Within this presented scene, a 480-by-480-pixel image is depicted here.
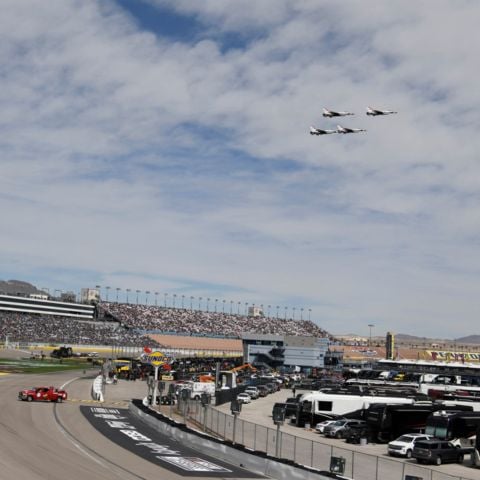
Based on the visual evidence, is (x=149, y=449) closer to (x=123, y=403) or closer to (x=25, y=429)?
(x=25, y=429)

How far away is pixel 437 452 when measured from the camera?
35.0m

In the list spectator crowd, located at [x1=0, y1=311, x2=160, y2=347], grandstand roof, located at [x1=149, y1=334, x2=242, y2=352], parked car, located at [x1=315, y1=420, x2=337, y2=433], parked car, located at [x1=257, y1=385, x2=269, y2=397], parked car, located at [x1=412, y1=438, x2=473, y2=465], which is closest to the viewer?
parked car, located at [x1=412, y1=438, x2=473, y2=465]

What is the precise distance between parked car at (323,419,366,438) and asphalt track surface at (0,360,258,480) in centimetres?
1149

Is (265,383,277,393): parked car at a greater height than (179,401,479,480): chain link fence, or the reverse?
(179,401,479,480): chain link fence

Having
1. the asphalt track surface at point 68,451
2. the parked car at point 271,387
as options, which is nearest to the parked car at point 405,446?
the asphalt track surface at point 68,451

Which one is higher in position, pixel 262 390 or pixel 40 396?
pixel 40 396

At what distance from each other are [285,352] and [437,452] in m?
101

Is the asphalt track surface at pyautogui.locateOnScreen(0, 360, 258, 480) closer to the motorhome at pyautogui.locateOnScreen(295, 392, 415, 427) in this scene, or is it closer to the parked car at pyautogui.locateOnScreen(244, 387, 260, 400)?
the motorhome at pyautogui.locateOnScreen(295, 392, 415, 427)

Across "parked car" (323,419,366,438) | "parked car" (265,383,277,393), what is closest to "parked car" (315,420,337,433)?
"parked car" (323,419,366,438)

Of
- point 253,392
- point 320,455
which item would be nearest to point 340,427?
point 320,455

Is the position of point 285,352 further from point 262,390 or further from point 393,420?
point 393,420

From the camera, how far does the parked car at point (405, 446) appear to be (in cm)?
3647

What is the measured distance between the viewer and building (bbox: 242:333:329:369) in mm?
134125

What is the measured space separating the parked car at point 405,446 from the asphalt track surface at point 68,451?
11.3 m
